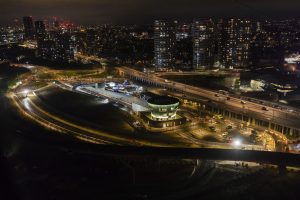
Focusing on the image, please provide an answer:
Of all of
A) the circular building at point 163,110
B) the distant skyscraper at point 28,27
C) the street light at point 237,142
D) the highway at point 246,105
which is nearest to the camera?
the street light at point 237,142

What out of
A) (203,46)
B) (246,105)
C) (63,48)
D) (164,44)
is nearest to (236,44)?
(203,46)

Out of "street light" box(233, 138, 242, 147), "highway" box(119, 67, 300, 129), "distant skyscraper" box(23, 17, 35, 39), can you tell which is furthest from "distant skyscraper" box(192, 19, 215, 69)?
"distant skyscraper" box(23, 17, 35, 39)

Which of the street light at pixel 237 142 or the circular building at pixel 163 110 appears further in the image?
Result: the circular building at pixel 163 110

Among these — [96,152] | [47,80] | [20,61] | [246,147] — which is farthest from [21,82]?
[246,147]

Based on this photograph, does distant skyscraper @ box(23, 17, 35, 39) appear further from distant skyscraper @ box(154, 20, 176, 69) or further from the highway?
the highway

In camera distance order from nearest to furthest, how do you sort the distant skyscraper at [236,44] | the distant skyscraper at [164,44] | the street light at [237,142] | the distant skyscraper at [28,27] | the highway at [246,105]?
the street light at [237,142]
the highway at [246,105]
the distant skyscraper at [236,44]
the distant skyscraper at [164,44]
the distant skyscraper at [28,27]

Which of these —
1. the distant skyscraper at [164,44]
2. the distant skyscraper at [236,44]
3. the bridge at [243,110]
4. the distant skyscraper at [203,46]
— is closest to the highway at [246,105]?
the bridge at [243,110]

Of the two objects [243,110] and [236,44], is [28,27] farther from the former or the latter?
[243,110]

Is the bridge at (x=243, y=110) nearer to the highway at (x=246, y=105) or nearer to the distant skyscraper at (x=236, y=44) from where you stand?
the highway at (x=246, y=105)
